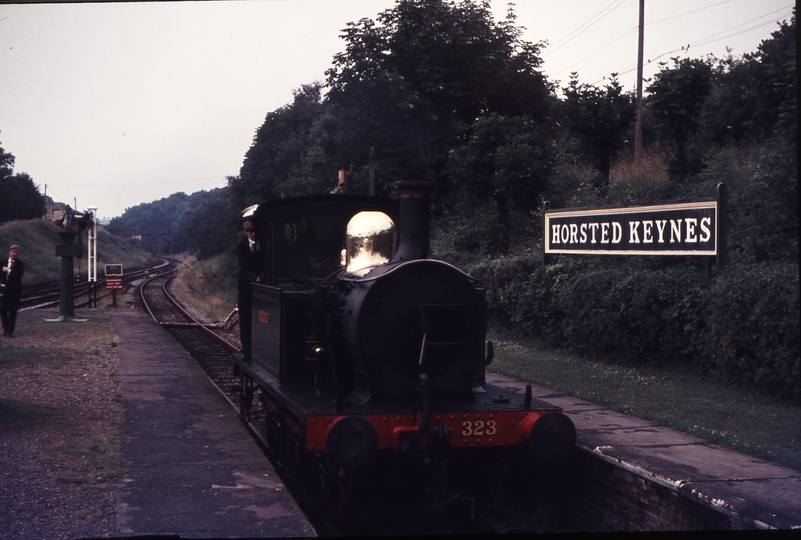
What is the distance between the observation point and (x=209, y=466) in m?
5.88

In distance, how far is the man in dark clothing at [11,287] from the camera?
1320 centimetres

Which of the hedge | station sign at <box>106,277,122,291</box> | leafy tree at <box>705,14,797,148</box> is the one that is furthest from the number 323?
station sign at <box>106,277,122,291</box>

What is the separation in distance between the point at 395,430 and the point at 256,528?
3.48ft

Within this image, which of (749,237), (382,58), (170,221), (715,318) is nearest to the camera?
(715,318)

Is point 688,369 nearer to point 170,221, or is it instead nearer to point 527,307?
point 527,307

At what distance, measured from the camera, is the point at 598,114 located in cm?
1540

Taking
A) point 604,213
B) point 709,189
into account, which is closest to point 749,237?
point 604,213

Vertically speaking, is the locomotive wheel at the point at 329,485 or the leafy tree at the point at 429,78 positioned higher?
the leafy tree at the point at 429,78

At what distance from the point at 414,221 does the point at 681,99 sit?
11122 mm

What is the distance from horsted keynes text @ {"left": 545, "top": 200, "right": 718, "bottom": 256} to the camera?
8.66m

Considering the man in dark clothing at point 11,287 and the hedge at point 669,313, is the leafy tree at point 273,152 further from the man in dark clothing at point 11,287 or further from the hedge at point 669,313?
the hedge at point 669,313

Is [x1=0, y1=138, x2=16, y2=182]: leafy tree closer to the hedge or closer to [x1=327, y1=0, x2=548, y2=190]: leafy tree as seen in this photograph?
[x1=327, y1=0, x2=548, y2=190]: leafy tree

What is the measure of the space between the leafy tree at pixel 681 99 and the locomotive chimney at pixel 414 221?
413 inches

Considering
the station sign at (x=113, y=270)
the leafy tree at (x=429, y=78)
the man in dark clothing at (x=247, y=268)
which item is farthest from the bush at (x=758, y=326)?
the station sign at (x=113, y=270)
